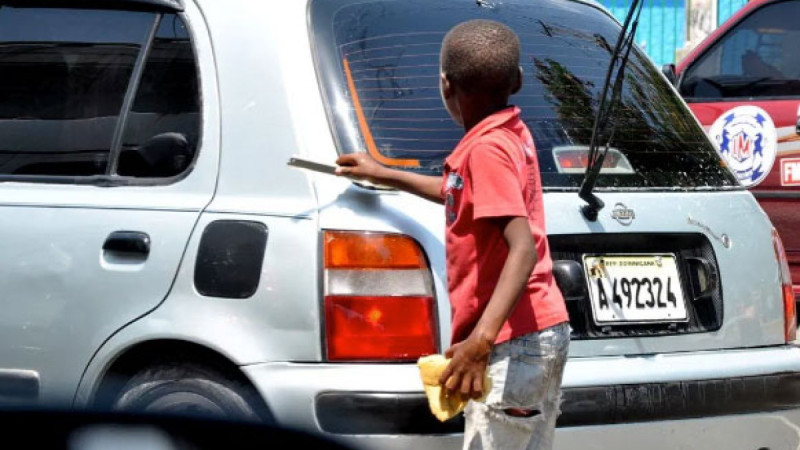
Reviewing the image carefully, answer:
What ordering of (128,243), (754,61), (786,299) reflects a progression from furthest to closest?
(754,61) < (786,299) < (128,243)

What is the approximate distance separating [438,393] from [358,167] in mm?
645

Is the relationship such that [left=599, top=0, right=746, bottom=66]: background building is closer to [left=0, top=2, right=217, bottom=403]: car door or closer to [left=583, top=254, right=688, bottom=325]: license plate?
[left=583, top=254, right=688, bottom=325]: license plate

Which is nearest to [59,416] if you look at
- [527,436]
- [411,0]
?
[527,436]

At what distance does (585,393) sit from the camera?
363cm

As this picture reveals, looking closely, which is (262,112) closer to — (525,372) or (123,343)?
(123,343)

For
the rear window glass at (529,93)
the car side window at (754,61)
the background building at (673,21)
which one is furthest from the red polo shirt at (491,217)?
the background building at (673,21)

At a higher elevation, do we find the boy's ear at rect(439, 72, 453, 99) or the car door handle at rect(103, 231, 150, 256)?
the boy's ear at rect(439, 72, 453, 99)

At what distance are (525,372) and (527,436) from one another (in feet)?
0.51

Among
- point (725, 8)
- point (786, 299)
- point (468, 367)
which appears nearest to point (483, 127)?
point (468, 367)

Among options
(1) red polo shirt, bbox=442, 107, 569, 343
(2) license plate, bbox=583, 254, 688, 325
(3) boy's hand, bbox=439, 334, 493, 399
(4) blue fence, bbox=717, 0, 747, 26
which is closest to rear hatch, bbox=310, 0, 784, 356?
(2) license plate, bbox=583, 254, 688, 325

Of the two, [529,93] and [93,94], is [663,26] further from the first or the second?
[93,94]

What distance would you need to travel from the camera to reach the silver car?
348 cm

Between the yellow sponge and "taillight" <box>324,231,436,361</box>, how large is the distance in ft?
1.08

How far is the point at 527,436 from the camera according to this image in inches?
128
